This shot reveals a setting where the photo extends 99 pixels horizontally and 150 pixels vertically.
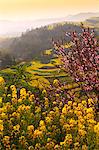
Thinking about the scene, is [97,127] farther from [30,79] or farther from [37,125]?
[30,79]

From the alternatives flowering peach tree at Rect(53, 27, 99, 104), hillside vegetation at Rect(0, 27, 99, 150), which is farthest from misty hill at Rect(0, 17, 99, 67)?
flowering peach tree at Rect(53, 27, 99, 104)

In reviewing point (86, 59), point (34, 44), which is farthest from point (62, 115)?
point (34, 44)

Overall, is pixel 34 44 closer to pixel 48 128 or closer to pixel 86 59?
pixel 86 59

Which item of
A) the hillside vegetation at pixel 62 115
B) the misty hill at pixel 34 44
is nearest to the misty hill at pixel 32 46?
the misty hill at pixel 34 44

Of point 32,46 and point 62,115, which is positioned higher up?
point 62,115

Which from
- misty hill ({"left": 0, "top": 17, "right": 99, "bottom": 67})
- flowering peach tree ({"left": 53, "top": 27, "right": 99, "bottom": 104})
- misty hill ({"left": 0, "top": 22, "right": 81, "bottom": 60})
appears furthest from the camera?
misty hill ({"left": 0, "top": 22, "right": 81, "bottom": 60})

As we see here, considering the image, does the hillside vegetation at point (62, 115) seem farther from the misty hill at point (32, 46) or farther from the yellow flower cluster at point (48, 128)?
the misty hill at point (32, 46)

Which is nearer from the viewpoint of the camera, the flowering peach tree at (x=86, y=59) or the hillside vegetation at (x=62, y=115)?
the hillside vegetation at (x=62, y=115)

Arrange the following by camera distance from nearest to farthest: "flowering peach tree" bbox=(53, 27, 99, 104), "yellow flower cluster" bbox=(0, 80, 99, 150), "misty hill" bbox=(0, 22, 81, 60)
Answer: "yellow flower cluster" bbox=(0, 80, 99, 150) → "flowering peach tree" bbox=(53, 27, 99, 104) → "misty hill" bbox=(0, 22, 81, 60)

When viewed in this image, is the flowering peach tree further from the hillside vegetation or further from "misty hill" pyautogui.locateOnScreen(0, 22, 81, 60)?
"misty hill" pyautogui.locateOnScreen(0, 22, 81, 60)

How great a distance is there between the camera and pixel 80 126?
958 cm

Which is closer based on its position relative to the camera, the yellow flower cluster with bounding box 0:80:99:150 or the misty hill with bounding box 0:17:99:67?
the yellow flower cluster with bounding box 0:80:99:150

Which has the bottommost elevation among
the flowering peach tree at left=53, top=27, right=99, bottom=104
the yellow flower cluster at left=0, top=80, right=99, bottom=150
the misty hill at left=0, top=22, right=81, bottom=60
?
the misty hill at left=0, top=22, right=81, bottom=60

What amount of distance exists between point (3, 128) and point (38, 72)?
8.02 m
